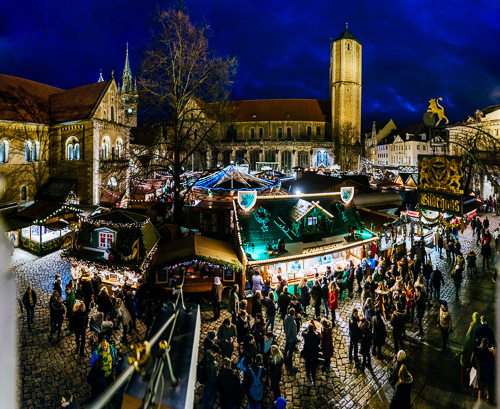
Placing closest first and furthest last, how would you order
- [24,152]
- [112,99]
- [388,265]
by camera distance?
[388,265], [24,152], [112,99]

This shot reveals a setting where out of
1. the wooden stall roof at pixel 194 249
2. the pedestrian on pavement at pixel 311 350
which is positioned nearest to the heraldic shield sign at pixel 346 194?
the wooden stall roof at pixel 194 249

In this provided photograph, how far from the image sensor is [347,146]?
5459 cm

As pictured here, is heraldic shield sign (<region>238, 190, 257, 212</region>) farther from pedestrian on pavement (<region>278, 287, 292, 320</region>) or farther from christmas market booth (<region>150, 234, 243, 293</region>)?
pedestrian on pavement (<region>278, 287, 292, 320</region>)

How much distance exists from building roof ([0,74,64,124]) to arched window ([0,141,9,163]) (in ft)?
6.41

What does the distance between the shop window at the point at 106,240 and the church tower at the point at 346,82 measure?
175 ft

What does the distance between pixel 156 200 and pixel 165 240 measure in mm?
12222

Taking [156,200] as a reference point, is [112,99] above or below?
above

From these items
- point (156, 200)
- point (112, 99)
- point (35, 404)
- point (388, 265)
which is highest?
point (112, 99)

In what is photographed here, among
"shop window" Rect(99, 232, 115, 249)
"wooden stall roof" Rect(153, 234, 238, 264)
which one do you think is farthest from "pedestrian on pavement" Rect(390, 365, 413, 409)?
"shop window" Rect(99, 232, 115, 249)

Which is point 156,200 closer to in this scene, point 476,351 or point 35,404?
point 35,404

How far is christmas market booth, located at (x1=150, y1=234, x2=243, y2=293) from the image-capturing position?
391 inches

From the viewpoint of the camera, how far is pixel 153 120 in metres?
14.5

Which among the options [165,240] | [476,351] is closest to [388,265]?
[476,351]

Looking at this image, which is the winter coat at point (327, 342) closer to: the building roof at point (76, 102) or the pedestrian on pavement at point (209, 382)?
the pedestrian on pavement at point (209, 382)
